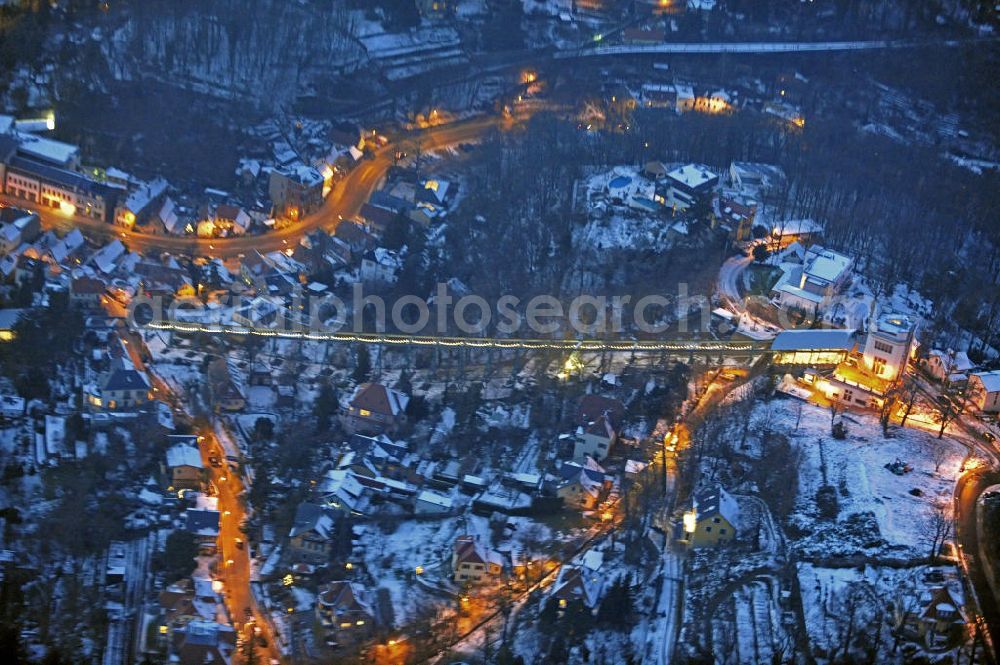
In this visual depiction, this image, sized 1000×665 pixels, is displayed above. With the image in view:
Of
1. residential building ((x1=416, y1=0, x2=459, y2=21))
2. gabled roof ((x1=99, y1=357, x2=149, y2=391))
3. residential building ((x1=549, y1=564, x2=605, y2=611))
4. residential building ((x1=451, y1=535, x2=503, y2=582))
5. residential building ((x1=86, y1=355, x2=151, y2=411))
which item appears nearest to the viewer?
residential building ((x1=549, y1=564, x2=605, y2=611))

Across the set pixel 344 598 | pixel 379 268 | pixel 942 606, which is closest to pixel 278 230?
pixel 379 268

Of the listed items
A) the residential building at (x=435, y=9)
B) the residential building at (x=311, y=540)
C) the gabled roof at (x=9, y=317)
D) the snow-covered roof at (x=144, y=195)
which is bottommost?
the residential building at (x=311, y=540)

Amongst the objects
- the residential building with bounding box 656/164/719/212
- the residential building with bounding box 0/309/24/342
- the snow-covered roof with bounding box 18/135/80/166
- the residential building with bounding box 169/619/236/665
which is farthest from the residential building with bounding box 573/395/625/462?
the snow-covered roof with bounding box 18/135/80/166

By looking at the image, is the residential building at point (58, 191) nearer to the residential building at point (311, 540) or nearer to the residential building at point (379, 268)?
the residential building at point (379, 268)

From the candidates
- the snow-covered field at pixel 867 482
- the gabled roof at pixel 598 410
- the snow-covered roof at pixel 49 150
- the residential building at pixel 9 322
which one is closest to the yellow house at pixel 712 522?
the snow-covered field at pixel 867 482

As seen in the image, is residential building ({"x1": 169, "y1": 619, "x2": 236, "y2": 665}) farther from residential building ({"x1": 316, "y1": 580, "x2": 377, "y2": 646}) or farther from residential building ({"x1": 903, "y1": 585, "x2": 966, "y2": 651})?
residential building ({"x1": 903, "y1": 585, "x2": 966, "y2": 651})

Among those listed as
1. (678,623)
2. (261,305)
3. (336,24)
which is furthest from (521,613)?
(336,24)

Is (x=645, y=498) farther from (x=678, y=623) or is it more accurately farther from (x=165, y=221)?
(x=165, y=221)
